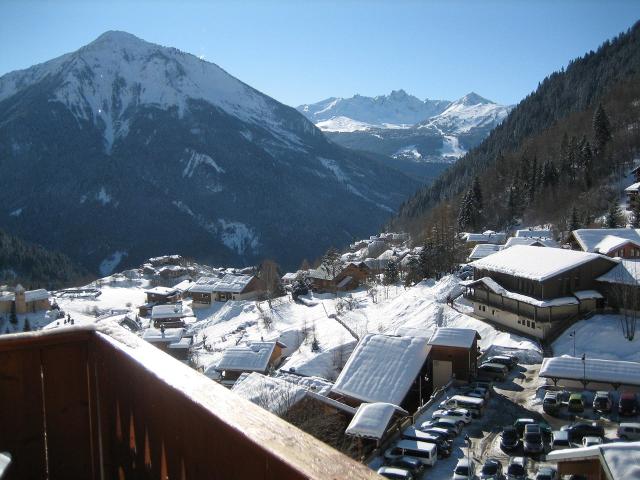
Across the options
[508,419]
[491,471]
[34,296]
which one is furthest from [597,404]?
[34,296]

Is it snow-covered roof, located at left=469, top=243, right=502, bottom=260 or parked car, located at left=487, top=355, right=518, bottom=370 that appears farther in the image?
snow-covered roof, located at left=469, top=243, right=502, bottom=260

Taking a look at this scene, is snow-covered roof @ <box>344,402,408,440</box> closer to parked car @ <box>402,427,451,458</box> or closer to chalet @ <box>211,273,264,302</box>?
parked car @ <box>402,427,451,458</box>

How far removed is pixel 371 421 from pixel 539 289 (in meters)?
13.9

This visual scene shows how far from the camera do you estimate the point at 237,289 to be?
49844 millimetres

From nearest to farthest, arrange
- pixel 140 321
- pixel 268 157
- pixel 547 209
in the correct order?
pixel 140 321
pixel 547 209
pixel 268 157

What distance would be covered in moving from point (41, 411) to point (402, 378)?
59.1 ft

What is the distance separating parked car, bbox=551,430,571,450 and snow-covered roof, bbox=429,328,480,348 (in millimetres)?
6340

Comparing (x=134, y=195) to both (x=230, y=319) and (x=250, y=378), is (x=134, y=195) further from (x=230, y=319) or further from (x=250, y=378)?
(x=250, y=378)

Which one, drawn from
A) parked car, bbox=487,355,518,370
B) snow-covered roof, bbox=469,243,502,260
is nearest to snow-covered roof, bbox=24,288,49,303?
snow-covered roof, bbox=469,243,502,260

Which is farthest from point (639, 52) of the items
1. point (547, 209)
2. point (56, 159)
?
point (56, 159)

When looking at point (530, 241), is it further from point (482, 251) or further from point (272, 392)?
point (272, 392)

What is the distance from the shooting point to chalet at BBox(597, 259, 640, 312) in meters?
24.2

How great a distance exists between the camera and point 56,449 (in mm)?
2406

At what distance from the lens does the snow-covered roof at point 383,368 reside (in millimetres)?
18703
